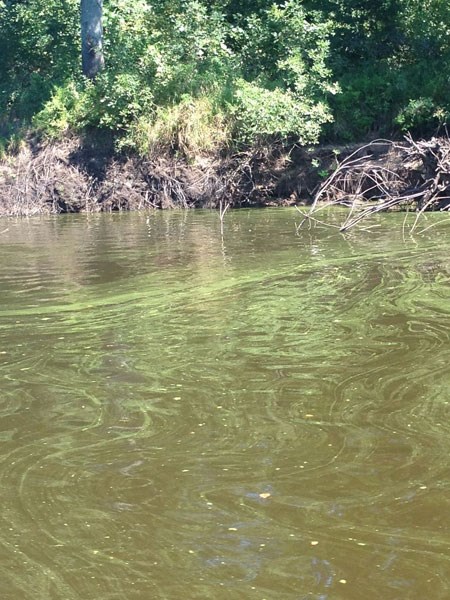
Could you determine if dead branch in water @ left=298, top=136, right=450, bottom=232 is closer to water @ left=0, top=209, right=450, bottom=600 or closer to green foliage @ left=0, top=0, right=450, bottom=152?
green foliage @ left=0, top=0, right=450, bottom=152

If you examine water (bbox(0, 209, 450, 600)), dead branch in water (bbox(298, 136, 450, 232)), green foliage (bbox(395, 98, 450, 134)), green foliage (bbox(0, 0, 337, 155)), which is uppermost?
green foliage (bbox(0, 0, 337, 155))

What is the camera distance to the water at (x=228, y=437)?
3.75 m

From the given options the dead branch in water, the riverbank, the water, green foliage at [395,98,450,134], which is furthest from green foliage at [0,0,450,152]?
the water

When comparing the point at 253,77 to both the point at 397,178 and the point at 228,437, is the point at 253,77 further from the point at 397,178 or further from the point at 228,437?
the point at 228,437

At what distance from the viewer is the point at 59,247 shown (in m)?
14.3

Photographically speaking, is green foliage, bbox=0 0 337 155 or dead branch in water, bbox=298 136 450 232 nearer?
dead branch in water, bbox=298 136 450 232

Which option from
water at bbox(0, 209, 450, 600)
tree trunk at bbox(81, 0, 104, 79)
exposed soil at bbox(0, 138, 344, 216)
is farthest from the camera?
tree trunk at bbox(81, 0, 104, 79)

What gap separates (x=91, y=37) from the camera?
23.4 m

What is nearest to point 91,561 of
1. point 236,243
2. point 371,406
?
point 371,406

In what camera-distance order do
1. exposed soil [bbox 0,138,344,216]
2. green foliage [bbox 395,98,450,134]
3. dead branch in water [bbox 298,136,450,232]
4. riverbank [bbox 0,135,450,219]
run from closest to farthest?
dead branch in water [bbox 298,136,450,232] < green foliage [bbox 395,98,450,134] < riverbank [bbox 0,135,450,219] < exposed soil [bbox 0,138,344,216]

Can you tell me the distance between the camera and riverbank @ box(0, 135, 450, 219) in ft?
67.1

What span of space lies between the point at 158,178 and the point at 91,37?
15.6ft

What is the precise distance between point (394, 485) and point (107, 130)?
62.2 feet

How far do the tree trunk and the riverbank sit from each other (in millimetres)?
2341
